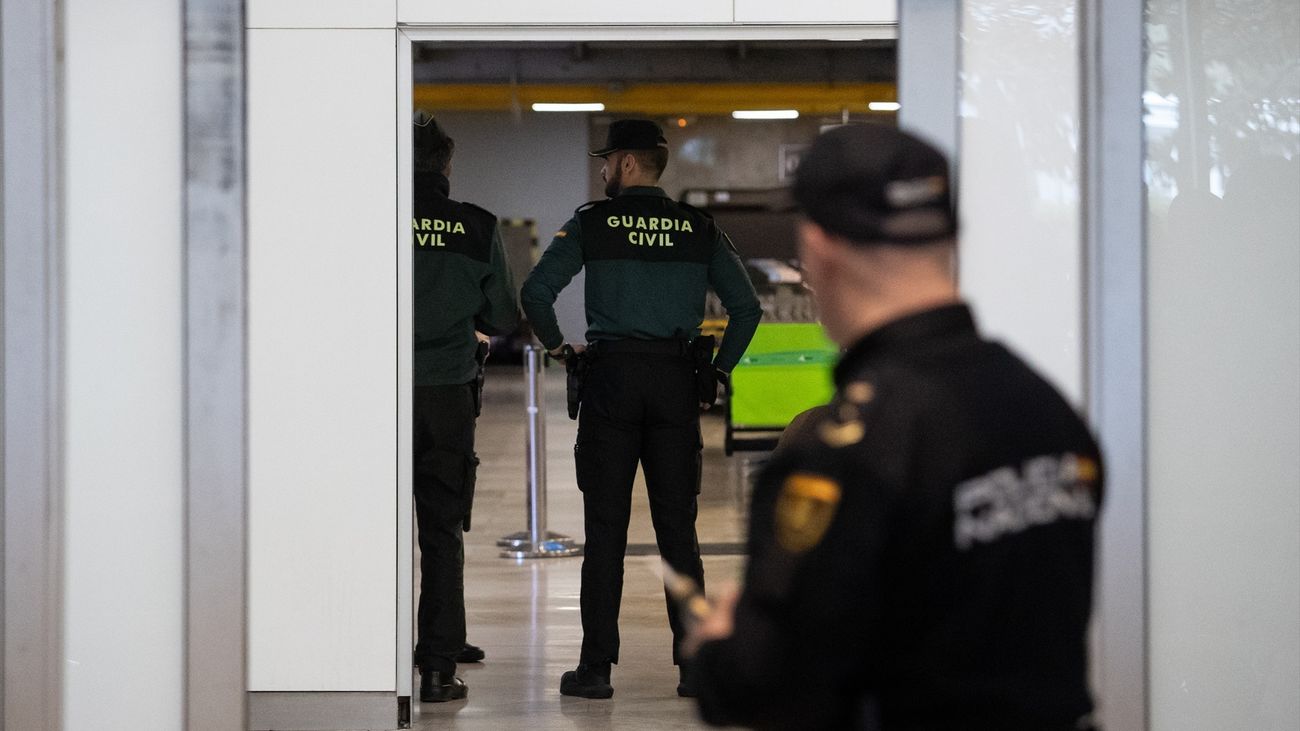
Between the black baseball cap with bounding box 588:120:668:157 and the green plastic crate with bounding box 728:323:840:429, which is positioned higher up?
the black baseball cap with bounding box 588:120:668:157

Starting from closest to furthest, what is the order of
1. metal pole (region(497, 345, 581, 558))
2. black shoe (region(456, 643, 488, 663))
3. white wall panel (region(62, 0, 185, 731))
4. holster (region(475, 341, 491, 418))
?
white wall panel (region(62, 0, 185, 731))
holster (region(475, 341, 491, 418))
black shoe (region(456, 643, 488, 663))
metal pole (region(497, 345, 581, 558))

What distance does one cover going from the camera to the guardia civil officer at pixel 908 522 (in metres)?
1.20

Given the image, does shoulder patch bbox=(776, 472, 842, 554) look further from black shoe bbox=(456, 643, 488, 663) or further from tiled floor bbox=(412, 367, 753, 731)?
black shoe bbox=(456, 643, 488, 663)

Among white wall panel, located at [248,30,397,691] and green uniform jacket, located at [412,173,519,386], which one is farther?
green uniform jacket, located at [412,173,519,386]

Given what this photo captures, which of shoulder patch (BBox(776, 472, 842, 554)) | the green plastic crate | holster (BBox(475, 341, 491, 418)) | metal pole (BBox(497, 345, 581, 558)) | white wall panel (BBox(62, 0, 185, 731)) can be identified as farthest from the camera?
the green plastic crate

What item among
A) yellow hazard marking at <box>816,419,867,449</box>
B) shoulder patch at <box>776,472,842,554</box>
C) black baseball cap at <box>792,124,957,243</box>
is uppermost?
black baseball cap at <box>792,124,957,243</box>

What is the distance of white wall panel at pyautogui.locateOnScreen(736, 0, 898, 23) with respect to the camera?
348cm

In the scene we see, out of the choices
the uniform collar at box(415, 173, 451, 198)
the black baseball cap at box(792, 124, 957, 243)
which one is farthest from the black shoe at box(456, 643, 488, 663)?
the black baseball cap at box(792, 124, 957, 243)

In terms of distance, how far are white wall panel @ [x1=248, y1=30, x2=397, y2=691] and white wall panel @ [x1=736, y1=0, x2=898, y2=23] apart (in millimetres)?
871

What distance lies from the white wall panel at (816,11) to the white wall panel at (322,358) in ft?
2.86

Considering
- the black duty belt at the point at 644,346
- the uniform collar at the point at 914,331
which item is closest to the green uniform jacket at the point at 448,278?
the black duty belt at the point at 644,346

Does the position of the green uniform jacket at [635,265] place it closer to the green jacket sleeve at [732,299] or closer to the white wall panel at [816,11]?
the green jacket sleeve at [732,299]

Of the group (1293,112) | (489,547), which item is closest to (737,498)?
(489,547)

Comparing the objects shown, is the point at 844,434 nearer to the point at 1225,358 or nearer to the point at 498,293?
the point at 1225,358
